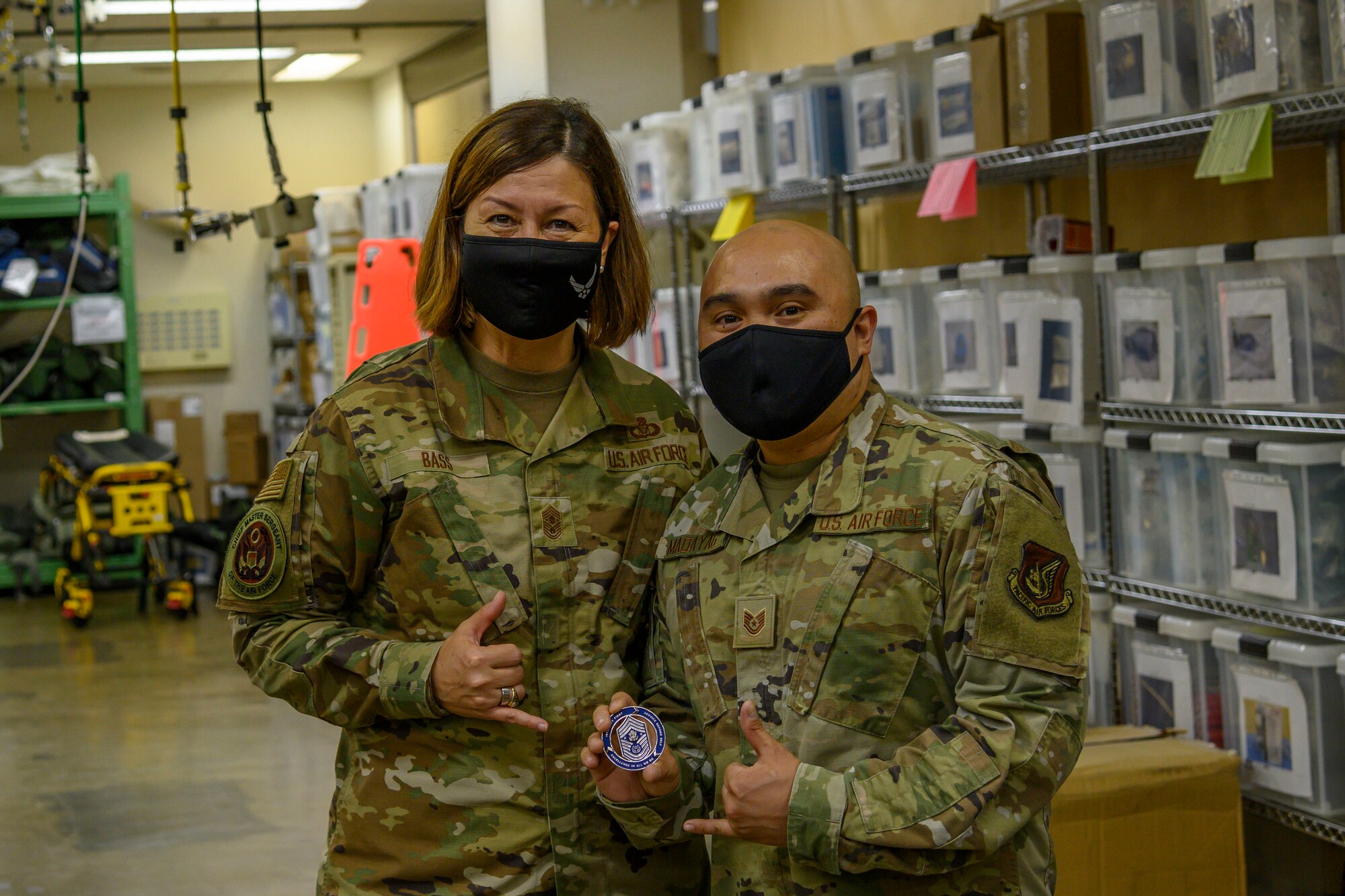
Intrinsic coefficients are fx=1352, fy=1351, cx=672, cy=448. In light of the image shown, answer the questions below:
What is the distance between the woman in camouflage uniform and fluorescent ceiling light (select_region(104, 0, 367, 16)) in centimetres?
684

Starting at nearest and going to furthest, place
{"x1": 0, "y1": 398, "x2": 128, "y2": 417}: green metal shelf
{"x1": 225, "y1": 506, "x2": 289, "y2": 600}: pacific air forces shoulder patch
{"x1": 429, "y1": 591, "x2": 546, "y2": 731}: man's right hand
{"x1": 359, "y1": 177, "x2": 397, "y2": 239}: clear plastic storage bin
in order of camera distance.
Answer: {"x1": 429, "y1": 591, "x2": 546, "y2": 731}: man's right hand, {"x1": 225, "y1": 506, "x2": 289, "y2": 600}: pacific air forces shoulder patch, {"x1": 359, "y1": 177, "x2": 397, "y2": 239}: clear plastic storage bin, {"x1": 0, "y1": 398, "x2": 128, "y2": 417}: green metal shelf

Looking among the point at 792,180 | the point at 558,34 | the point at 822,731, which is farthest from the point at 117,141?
the point at 822,731

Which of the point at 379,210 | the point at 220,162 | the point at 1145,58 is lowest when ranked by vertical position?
the point at 1145,58

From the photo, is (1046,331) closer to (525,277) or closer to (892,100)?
(892,100)

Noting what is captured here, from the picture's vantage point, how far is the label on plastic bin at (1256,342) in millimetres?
2838

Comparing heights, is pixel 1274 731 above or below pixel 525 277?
below

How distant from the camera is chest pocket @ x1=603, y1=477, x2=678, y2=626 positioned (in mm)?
1753

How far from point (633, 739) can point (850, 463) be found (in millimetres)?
413

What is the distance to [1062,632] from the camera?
148 cm

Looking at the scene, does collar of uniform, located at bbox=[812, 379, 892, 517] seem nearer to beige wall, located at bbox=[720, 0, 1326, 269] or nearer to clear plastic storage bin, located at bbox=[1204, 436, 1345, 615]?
clear plastic storage bin, located at bbox=[1204, 436, 1345, 615]

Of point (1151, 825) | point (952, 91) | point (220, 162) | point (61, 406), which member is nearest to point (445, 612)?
point (1151, 825)

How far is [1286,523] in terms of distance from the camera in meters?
2.87

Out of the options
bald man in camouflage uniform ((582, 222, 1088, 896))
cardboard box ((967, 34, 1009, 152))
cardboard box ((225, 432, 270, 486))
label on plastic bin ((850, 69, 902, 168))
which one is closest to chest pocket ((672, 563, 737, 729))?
bald man in camouflage uniform ((582, 222, 1088, 896))

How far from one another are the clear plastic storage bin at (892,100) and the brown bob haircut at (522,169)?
231 cm
